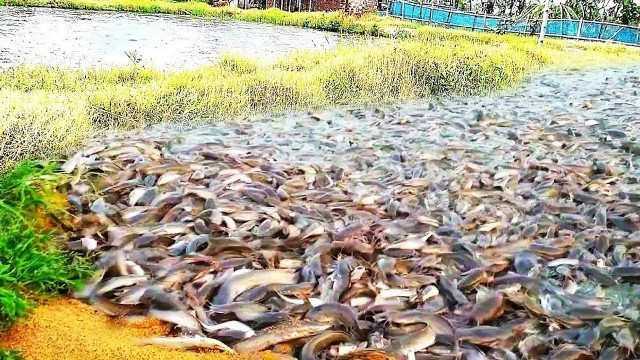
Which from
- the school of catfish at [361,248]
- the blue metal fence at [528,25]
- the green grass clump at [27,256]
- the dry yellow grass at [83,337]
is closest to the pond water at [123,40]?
the school of catfish at [361,248]

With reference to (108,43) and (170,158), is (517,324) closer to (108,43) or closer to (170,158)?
(170,158)

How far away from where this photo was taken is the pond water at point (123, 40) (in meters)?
10.5

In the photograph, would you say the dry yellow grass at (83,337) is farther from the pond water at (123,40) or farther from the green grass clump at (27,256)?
the pond water at (123,40)

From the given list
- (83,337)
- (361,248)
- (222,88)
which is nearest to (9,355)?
(83,337)

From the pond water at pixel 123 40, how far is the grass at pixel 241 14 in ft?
6.07

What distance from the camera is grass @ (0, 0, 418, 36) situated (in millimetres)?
22094

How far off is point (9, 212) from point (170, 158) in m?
1.40

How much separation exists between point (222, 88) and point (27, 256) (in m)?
4.45

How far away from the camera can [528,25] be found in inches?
895

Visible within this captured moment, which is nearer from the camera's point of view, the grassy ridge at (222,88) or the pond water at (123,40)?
the grassy ridge at (222,88)

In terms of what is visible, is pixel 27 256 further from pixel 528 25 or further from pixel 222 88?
pixel 528 25

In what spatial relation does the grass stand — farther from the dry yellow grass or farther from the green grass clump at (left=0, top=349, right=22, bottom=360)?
the green grass clump at (left=0, top=349, right=22, bottom=360)

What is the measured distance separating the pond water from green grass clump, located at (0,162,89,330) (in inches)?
239

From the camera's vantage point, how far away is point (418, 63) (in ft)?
28.9
